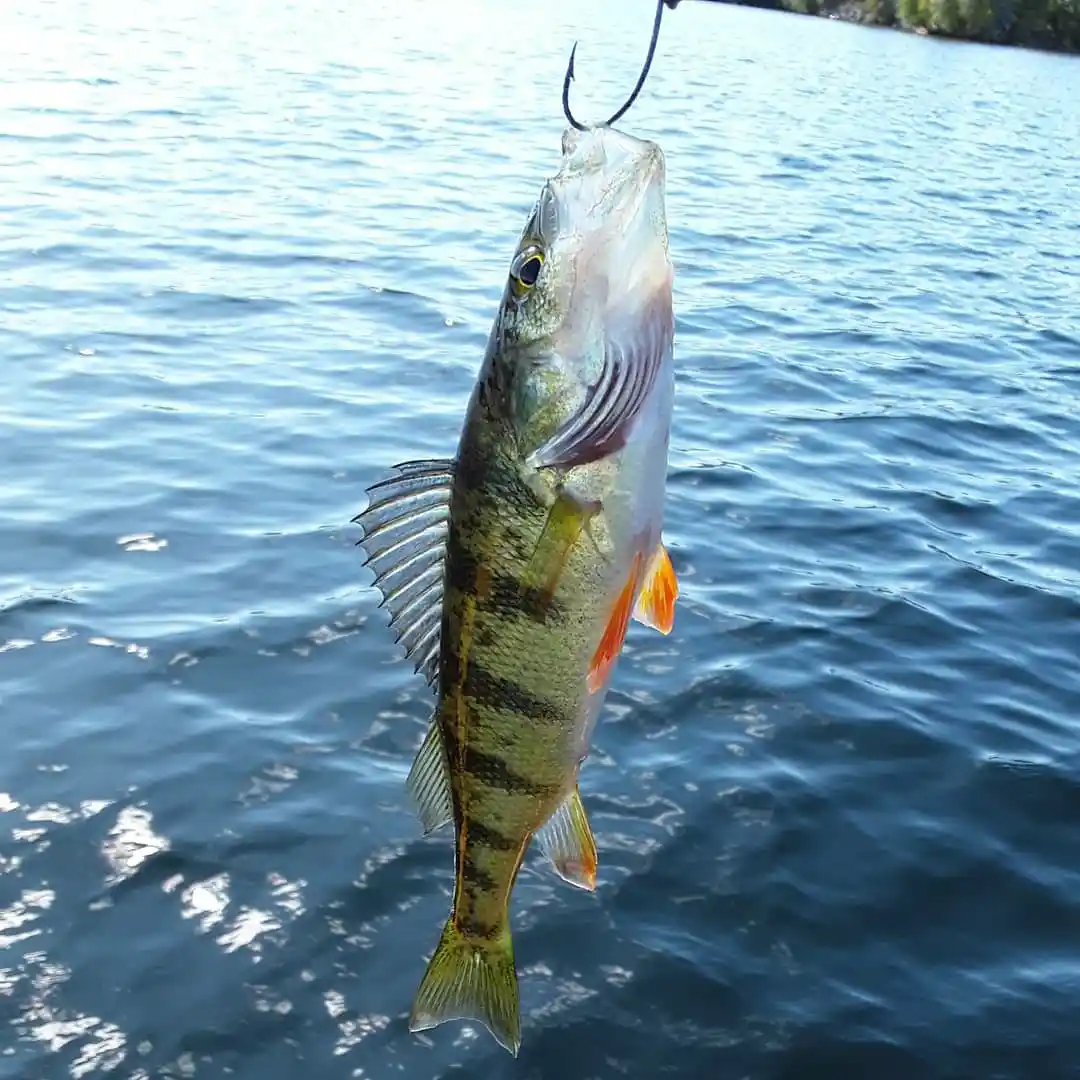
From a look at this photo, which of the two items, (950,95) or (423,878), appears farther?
(950,95)

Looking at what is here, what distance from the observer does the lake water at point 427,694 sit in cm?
502

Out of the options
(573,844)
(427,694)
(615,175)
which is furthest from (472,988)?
(427,694)

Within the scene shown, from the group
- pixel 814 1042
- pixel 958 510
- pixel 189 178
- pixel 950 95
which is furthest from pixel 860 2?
pixel 814 1042

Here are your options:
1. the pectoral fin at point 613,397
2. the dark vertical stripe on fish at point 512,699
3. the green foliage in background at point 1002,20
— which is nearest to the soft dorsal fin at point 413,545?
the dark vertical stripe on fish at point 512,699

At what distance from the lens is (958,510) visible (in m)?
9.85

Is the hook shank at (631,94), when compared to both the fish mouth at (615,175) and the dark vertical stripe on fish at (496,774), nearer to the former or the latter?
the fish mouth at (615,175)

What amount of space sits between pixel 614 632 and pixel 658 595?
0.15m

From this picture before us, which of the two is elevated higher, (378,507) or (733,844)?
(378,507)

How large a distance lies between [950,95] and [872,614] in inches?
1499

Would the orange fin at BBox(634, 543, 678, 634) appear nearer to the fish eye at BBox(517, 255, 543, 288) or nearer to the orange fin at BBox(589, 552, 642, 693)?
the orange fin at BBox(589, 552, 642, 693)

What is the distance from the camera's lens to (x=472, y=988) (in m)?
3.11

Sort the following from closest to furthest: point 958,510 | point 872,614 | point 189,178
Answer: point 872,614 < point 958,510 < point 189,178

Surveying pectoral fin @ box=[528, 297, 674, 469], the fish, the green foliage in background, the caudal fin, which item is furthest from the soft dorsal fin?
the green foliage in background

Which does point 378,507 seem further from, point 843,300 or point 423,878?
point 843,300
